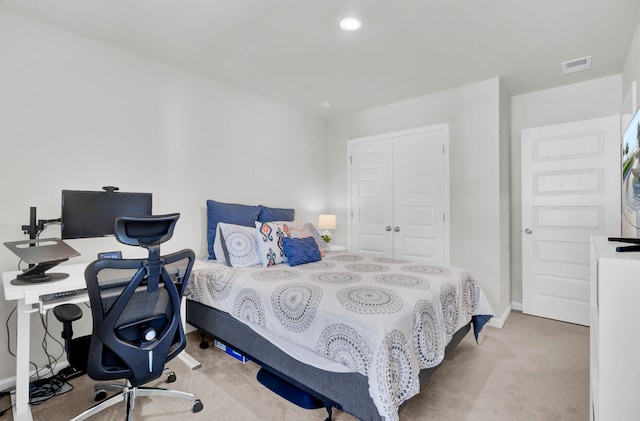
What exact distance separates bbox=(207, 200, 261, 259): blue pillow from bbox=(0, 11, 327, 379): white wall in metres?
0.13

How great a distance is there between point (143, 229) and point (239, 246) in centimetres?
132

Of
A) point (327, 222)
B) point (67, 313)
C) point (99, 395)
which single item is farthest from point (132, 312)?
point (327, 222)

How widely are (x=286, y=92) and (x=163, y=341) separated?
2.91 meters

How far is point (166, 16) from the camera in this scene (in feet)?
7.04

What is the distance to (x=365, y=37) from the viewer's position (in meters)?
2.41

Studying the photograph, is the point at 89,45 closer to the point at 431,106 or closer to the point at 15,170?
the point at 15,170

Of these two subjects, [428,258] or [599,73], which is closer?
[599,73]

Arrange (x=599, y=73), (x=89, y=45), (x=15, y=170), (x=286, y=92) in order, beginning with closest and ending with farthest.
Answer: (x=15, y=170) → (x=89, y=45) → (x=599, y=73) → (x=286, y=92)

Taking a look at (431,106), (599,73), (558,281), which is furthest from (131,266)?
(599,73)

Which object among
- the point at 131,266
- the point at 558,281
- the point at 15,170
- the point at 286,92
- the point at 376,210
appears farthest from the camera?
the point at 376,210

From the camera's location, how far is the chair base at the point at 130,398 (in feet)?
5.31

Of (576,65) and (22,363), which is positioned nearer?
(22,363)

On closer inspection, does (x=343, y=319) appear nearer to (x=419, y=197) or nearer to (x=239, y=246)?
(x=239, y=246)

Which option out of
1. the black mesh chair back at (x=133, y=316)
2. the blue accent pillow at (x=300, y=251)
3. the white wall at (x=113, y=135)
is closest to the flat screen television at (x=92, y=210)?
the white wall at (x=113, y=135)
